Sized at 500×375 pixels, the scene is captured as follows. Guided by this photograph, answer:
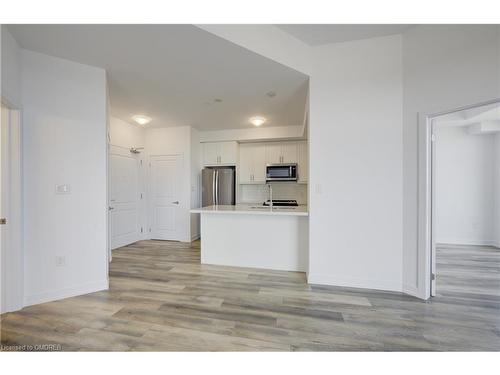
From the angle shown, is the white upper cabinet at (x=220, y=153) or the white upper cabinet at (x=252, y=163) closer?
the white upper cabinet at (x=220, y=153)

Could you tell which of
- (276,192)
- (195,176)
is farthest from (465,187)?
(195,176)

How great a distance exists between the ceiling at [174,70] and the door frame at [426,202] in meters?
1.51

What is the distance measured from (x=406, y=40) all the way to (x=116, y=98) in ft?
13.2

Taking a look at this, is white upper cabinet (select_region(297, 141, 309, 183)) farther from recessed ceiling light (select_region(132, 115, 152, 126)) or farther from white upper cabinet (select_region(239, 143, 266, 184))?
recessed ceiling light (select_region(132, 115, 152, 126))

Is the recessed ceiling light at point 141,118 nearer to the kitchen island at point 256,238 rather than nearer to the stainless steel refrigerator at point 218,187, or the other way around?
the stainless steel refrigerator at point 218,187

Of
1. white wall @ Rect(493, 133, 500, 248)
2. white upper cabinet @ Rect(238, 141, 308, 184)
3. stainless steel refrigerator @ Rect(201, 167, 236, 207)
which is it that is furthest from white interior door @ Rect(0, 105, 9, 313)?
white wall @ Rect(493, 133, 500, 248)

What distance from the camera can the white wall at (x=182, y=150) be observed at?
4.93 m

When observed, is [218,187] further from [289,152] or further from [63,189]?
[63,189]

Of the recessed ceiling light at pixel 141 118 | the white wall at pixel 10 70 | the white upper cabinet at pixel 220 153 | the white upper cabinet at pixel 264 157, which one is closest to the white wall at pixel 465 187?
the white upper cabinet at pixel 264 157

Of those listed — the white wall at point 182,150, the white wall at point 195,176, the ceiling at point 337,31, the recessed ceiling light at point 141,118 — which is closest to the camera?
the ceiling at point 337,31

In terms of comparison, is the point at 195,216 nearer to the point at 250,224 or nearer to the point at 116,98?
the point at 250,224
